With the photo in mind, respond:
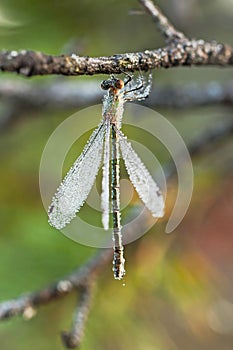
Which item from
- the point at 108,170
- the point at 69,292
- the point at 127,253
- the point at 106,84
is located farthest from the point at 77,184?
the point at 127,253

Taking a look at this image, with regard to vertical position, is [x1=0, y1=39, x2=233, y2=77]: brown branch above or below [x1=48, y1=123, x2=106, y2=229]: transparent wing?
above

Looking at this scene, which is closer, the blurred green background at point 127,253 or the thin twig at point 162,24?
the thin twig at point 162,24

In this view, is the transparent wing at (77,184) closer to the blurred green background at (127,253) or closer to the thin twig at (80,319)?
the thin twig at (80,319)

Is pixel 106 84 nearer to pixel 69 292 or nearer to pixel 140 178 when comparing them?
pixel 140 178

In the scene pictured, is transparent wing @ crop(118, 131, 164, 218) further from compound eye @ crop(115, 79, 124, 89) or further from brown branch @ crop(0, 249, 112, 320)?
brown branch @ crop(0, 249, 112, 320)

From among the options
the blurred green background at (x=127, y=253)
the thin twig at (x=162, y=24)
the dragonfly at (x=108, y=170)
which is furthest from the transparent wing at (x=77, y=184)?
the blurred green background at (x=127, y=253)

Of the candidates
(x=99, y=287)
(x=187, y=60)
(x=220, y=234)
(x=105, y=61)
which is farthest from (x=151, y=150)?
(x=105, y=61)

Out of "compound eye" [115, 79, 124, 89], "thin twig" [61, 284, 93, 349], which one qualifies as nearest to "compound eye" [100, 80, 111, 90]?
"compound eye" [115, 79, 124, 89]
